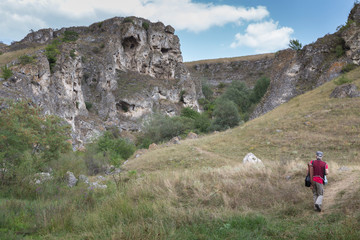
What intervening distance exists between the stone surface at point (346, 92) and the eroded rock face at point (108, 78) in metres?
26.2

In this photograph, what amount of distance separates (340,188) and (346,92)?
1435 cm

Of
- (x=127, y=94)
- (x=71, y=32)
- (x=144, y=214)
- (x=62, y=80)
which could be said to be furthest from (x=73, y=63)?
(x=144, y=214)

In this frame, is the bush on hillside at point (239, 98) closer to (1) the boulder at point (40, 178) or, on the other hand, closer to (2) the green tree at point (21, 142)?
(2) the green tree at point (21, 142)

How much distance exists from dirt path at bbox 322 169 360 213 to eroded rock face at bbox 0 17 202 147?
2330 cm

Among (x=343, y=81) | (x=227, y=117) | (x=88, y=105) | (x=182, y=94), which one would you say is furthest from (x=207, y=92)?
(x=343, y=81)

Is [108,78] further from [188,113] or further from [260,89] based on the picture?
[260,89]

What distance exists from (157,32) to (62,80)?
33.6 m

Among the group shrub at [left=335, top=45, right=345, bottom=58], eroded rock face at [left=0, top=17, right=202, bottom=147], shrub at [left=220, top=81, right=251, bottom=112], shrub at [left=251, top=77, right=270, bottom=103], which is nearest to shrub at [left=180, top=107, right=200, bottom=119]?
eroded rock face at [left=0, top=17, right=202, bottom=147]

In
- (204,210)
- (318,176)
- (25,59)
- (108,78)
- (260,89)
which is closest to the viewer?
(204,210)

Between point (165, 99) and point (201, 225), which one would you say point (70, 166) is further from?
point (165, 99)

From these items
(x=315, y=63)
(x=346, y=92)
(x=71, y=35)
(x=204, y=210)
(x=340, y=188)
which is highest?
(x=71, y=35)

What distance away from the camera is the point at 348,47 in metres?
22.0

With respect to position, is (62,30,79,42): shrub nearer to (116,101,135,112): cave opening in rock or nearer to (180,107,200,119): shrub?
(116,101,135,112): cave opening in rock

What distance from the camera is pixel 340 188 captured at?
559 cm
